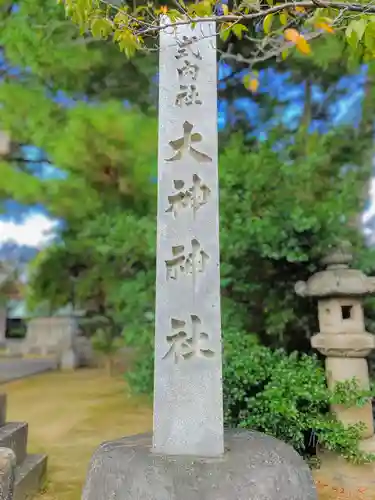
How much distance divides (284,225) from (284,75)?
335 centimetres

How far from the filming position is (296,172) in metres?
4.75

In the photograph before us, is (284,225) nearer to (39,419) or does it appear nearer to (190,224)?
(190,224)

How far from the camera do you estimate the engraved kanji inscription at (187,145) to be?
2.56m

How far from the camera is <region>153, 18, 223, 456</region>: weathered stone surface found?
7.34 ft

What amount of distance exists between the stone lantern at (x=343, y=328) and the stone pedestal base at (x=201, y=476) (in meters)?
1.92

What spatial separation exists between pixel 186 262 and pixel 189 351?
0.47 metres

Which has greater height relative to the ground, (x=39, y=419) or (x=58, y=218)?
(x=58, y=218)

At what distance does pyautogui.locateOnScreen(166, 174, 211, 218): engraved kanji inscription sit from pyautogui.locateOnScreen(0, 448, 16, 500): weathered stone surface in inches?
55.2

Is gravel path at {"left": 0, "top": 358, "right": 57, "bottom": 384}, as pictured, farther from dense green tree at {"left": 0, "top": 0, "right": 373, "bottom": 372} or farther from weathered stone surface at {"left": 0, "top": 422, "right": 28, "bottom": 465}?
weathered stone surface at {"left": 0, "top": 422, "right": 28, "bottom": 465}

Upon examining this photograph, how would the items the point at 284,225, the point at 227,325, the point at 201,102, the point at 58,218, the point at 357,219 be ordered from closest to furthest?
the point at 201,102
the point at 284,225
the point at 227,325
the point at 357,219
the point at 58,218

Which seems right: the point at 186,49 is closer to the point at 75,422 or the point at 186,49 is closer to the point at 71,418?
the point at 75,422

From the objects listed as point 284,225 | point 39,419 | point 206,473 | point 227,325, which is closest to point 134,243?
point 227,325

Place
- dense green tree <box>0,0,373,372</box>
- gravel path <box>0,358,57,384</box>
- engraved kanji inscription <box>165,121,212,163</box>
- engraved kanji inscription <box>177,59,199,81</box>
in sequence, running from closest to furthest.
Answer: engraved kanji inscription <box>165,121,212,163</box> < engraved kanji inscription <box>177,59,199,81</box> < dense green tree <box>0,0,373,372</box> < gravel path <box>0,358,57,384</box>

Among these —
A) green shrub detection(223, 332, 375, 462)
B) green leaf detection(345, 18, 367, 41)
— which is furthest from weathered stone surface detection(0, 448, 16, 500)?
green shrub detection(223, 332, 375, 462)
